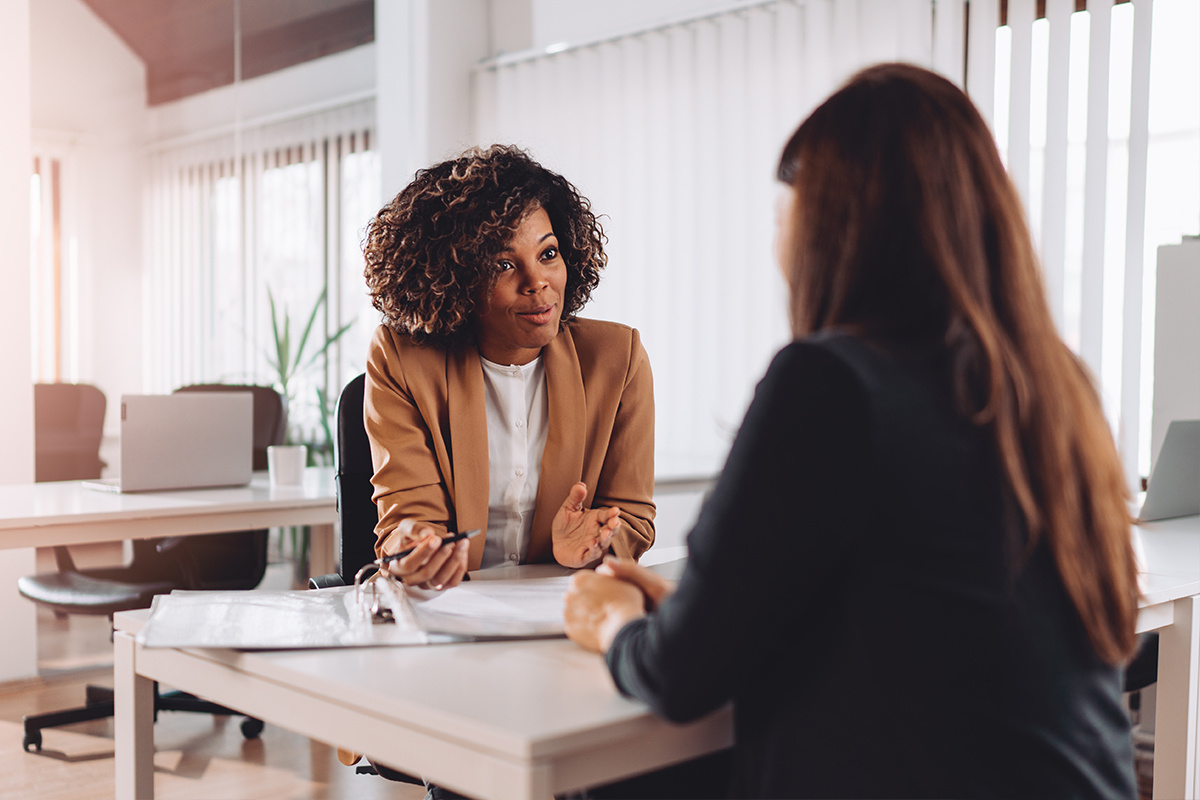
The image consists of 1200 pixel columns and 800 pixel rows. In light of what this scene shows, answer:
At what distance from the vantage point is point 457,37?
473cm

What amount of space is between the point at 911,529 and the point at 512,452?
106 centimetres

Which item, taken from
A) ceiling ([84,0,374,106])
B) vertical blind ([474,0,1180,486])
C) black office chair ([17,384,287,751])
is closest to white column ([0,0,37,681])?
black office chair ([17,384,287,751])

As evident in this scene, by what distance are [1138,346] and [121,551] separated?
Result: 13.8 ft

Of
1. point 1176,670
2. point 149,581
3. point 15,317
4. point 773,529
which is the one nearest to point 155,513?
point 149,581

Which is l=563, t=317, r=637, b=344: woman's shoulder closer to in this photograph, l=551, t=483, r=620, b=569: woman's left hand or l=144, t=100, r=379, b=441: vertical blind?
l=551, t=483, r=620, b=569: woman's left hand

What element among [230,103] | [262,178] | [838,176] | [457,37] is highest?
[457,37]

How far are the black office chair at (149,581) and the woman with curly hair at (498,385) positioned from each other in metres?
1.29

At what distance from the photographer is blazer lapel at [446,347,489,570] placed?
168 cm

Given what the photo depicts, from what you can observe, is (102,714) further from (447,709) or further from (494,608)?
(447,709)

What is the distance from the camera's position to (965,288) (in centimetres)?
85

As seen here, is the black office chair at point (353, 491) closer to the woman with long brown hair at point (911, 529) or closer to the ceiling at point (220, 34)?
the woman with long brown hair at point (911, 529)

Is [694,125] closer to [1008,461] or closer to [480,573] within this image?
[480,573]

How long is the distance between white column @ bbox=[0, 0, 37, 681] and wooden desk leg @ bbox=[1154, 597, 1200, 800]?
10.9ft

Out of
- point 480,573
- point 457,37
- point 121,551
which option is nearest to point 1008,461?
point 480,573
